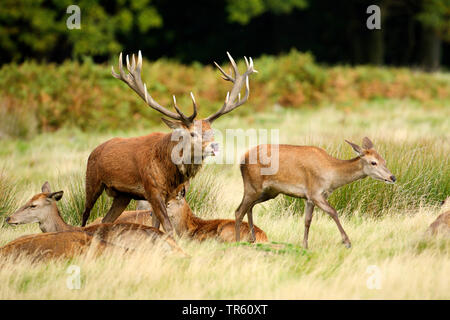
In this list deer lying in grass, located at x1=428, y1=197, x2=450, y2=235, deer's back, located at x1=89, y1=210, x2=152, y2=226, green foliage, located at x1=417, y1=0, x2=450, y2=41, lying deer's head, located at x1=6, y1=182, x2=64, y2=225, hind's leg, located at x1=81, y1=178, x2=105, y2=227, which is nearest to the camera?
deer lying in grass, located at x1=428, y1=197, x2=450, y2=235

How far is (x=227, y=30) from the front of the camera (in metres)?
37.4

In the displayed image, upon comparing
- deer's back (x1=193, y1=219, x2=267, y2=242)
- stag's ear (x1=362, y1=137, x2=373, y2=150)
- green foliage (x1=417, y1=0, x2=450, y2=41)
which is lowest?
deer's back (x1=193, y1=219, x2=267, y2=242)

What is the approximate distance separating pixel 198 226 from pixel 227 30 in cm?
3046

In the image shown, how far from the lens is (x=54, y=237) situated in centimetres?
608

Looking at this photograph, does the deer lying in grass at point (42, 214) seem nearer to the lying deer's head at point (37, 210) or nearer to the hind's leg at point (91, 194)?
the lying deer's head at point (37, 210)

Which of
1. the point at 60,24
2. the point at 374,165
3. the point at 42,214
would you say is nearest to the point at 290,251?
the point at 374,165

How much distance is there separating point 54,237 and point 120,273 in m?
0.77

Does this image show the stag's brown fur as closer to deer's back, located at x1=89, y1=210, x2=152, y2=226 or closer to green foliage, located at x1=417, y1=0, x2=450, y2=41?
deer's back, located at x1=89, y1=210, x2=152, y2=226

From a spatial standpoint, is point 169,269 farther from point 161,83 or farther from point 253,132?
point 161,83

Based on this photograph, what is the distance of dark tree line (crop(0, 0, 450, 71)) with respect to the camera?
26.8 meters

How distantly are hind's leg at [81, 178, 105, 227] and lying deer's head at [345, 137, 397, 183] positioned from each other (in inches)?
104

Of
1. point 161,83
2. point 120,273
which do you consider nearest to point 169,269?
point 120,273

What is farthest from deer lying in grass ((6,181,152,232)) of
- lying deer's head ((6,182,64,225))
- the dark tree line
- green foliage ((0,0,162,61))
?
the dark tree line

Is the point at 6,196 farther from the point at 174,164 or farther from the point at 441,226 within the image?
the point at 441,226
